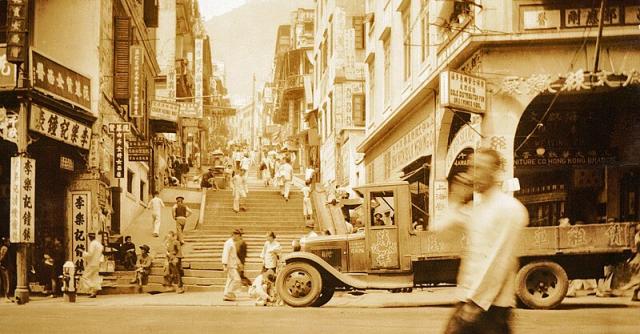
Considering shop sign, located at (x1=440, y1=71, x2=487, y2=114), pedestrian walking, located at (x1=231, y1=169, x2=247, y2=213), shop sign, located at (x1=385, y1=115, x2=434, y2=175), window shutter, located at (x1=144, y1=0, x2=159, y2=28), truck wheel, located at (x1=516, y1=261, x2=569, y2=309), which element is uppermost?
window shutter, located at (x1=144, y1=0, x2=159, y2=28)

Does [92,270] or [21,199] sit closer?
[21,199]

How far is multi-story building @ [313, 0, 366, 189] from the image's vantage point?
39.8 meters

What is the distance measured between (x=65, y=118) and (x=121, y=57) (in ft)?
18.1

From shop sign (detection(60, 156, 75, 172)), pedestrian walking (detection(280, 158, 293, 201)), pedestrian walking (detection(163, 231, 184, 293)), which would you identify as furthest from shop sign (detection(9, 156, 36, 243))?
pedestrian walking (detection(280, 158, 293, 201))

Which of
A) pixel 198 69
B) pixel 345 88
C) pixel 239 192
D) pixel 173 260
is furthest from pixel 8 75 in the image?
pixel 198 69

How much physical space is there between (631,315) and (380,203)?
16.8 ft

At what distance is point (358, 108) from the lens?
39.4 m

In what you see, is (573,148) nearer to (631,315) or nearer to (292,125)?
(631,315)

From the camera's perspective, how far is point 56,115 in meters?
Result: 20.9

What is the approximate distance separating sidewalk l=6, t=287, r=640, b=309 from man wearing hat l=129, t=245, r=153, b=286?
94cm

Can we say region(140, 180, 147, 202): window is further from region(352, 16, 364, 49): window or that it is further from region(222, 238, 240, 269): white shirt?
region(222, 238, 240, 269): white shirt

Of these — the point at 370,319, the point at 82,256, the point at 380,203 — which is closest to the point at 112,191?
the point at 82,256

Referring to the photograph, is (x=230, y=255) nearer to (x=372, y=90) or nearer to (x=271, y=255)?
(x=271, y=255)

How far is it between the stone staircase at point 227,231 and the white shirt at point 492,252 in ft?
57.2
